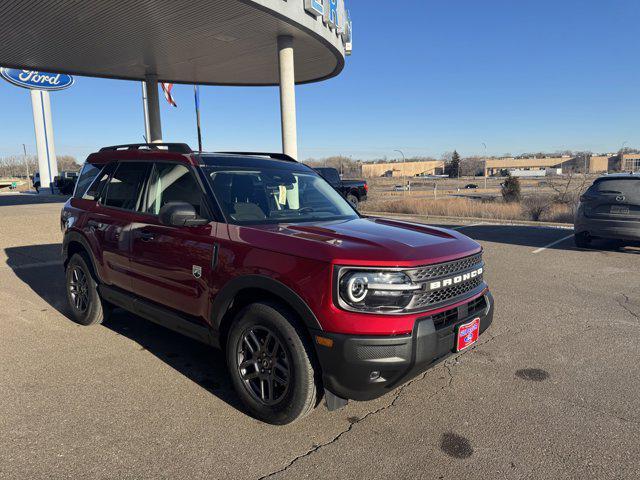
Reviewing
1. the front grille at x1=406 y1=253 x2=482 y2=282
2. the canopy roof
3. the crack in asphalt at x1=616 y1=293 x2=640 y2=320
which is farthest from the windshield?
the canopy roof

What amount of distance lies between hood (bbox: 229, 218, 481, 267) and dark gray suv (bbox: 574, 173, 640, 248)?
658 centimetres

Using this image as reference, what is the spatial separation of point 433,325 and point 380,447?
0.84 m

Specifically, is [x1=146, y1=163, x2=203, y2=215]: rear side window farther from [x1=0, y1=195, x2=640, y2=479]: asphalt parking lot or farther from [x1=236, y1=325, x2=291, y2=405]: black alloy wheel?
[x1=0, y1=195, x2=640, y2=479]: asphalt parking lot

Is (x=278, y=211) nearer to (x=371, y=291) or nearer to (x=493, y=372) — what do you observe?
(x=371, y=291)

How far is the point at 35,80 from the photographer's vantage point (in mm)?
28406

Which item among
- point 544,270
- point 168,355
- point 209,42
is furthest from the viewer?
point 209,42

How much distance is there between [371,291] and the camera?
2746 millimetres

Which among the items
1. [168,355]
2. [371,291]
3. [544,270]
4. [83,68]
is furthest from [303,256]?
[83,68]

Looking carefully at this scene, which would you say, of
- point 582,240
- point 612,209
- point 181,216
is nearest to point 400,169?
point 582,240

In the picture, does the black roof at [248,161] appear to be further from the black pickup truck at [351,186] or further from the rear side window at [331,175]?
the black pickup truck at [351,186]

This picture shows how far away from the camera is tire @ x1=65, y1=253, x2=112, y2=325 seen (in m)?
4.88

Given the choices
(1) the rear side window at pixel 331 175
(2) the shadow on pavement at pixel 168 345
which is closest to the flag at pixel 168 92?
(1) the rear side window at pixel 331 175

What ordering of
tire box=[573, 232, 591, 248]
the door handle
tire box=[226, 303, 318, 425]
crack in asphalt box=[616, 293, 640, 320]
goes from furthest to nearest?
tire box=[573, 232, 591, 248]
crack in asphalt box=[616, 293, 640, 320]
the door handle
tire box=[226, 303, 318, 425]

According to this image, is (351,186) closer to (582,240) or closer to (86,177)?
(582,240)
